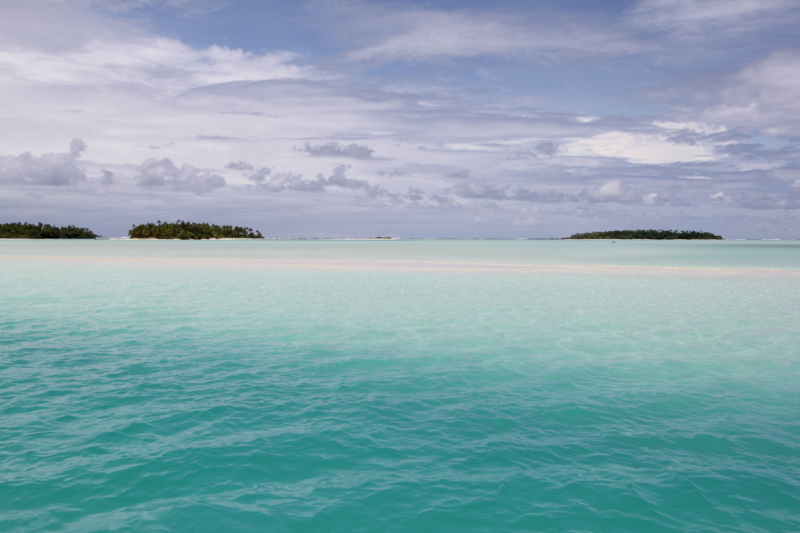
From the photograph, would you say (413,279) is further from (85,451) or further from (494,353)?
(85,451)

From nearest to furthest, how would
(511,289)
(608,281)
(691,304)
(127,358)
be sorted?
(127,358), (691,304), (511,289), (608,281)

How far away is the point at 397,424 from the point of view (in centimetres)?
1009

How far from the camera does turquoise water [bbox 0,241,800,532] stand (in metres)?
7.30

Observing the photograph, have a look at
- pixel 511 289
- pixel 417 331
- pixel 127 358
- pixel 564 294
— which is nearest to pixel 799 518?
pixel 417 331

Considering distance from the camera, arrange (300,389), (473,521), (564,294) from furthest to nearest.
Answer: (564,294) → (300,389) → (473,521)

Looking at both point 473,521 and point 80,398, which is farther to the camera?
point 80,398

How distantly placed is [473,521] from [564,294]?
25.6m

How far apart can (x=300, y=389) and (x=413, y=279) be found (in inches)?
1135

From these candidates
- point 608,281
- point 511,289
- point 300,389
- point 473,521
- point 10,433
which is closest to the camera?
point 473,521

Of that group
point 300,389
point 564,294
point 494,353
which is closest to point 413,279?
point 564,294

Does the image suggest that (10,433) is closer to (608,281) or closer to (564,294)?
(564,294)

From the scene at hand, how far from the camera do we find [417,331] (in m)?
19.5

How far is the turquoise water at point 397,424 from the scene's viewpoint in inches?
287

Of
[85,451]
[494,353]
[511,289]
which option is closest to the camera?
[85,451]
